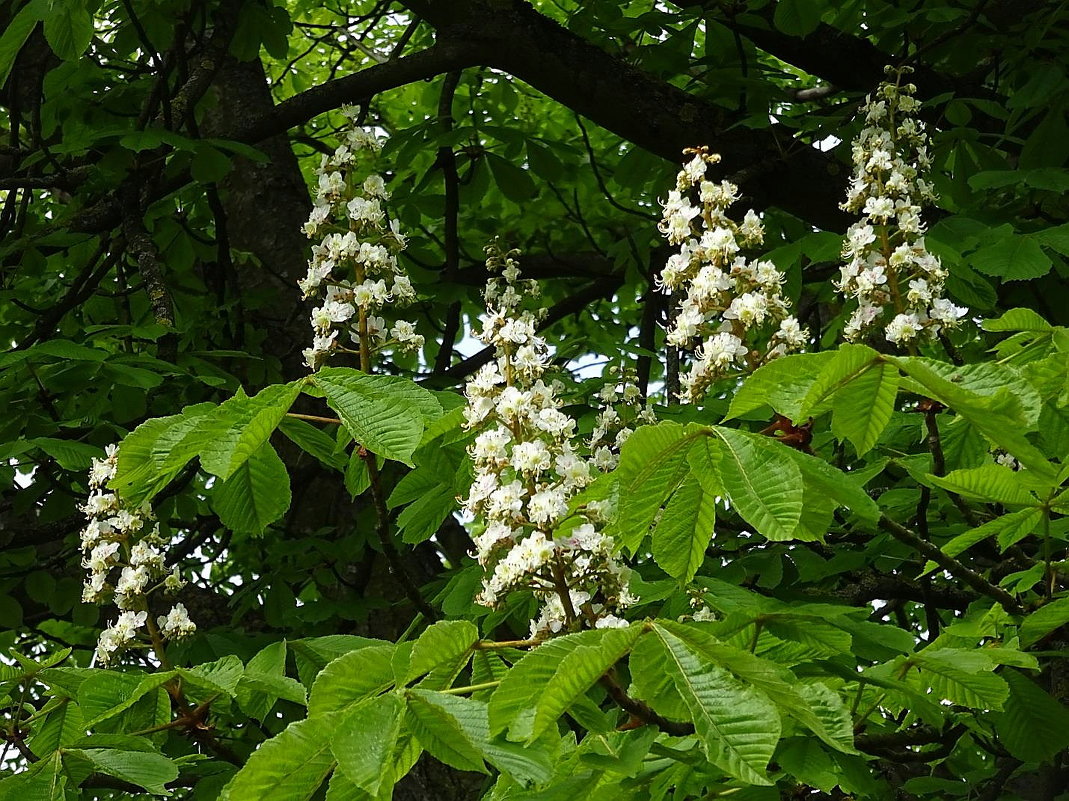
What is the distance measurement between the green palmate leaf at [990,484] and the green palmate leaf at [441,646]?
0.79 m

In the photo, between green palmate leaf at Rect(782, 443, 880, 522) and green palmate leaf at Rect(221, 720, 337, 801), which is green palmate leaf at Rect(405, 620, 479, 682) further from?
green palmate leaf at Rect(782, 443, 880, 522)

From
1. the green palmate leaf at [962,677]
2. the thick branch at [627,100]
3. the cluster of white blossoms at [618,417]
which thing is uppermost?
the thick branch at [627,100]

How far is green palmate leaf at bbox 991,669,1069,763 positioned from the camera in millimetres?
2254

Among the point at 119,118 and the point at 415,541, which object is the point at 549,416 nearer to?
the point at 415,541

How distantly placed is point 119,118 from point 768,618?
3.83 meters

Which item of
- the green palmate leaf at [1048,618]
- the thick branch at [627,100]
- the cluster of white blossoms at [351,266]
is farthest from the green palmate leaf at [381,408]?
the thick branch at [627,100]

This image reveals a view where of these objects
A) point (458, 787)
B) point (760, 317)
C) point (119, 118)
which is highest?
point (119, 118)

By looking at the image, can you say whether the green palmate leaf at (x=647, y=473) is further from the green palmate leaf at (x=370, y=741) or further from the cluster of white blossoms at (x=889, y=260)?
the cluster of white blossoms at (x=889, y=260)

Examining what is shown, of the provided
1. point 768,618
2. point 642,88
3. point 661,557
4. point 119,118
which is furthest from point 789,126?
point 661,557

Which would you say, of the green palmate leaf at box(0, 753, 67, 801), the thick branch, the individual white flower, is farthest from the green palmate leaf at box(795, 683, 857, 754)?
the thick branch

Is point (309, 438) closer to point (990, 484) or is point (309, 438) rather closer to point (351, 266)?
point (351, 266)

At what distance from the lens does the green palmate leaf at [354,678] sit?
1.62m

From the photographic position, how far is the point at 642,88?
174 inches

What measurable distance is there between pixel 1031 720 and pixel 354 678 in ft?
4.44
